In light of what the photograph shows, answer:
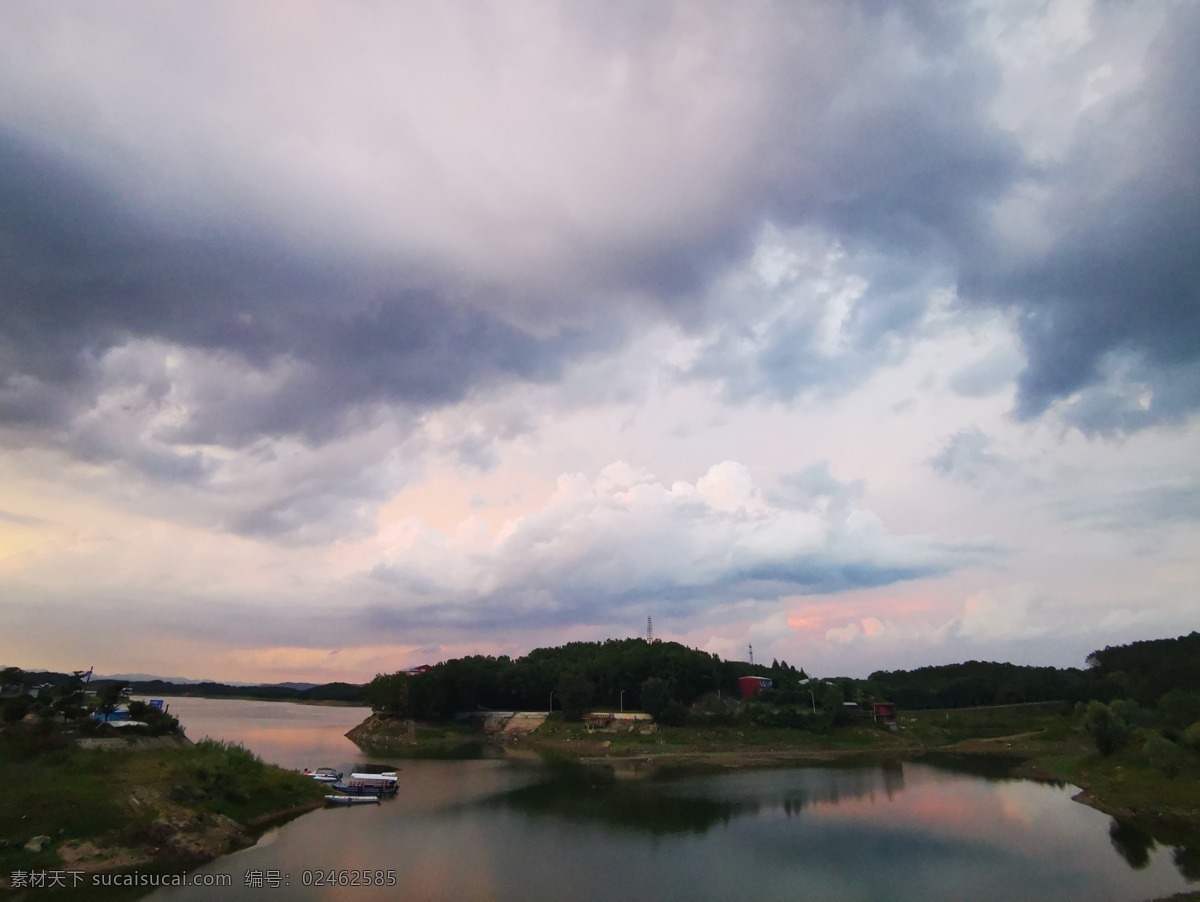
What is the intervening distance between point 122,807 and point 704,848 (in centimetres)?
2632

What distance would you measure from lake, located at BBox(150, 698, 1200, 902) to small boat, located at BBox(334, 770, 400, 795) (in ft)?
6.63

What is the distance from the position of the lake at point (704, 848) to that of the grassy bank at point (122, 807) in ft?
7.73

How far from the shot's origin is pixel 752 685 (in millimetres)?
103812

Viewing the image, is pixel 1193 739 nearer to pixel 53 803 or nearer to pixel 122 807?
pixel 122 807

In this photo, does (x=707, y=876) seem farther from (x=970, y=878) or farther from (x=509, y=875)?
(x=970, y=878)

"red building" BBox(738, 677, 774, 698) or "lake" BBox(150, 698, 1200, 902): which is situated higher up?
"red building" BBox(738, 677, 774, 698)

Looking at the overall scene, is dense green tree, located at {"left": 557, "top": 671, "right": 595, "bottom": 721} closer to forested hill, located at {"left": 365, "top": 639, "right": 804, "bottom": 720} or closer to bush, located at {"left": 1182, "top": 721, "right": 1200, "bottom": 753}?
forested hill, located at {"left": 365, "top": 639, "right": 804, "bottom": 720}

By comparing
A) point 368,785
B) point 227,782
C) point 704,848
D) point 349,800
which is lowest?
point 704,848

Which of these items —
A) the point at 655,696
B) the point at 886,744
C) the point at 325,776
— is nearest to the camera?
the point at 325,776

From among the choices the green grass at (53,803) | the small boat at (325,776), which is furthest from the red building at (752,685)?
the green grass at (53,803)

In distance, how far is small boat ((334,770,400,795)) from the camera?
4659 centimetres

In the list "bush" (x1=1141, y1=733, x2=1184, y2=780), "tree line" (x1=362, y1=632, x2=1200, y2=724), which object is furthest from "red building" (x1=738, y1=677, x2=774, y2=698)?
"bush" (x1=1141, y1=733, x2=1184, y2=780)

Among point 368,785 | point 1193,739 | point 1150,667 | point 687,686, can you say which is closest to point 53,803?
point 368,785

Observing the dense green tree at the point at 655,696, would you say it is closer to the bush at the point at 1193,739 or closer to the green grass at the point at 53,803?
the bush at the point at 1193,739
